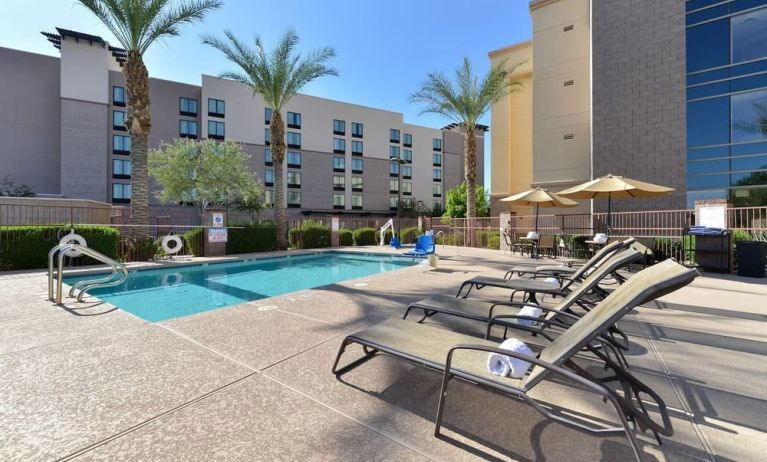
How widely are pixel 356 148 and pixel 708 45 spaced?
3691cm


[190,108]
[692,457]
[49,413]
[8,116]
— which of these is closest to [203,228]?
[49,413]

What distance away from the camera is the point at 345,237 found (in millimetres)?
20141

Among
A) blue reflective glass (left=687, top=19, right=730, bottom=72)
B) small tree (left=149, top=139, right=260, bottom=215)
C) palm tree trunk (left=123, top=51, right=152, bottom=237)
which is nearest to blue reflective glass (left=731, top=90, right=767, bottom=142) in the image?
blue reflective glass (left=687, top=19, right=730, bottom=72)

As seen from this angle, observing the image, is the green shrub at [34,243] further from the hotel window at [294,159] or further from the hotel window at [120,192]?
the hotel window at [294,159]

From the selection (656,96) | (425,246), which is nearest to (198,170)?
(425,246)

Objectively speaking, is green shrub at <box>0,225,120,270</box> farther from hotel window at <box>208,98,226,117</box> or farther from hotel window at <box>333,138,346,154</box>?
hotel window at <box>333,138,346,154</box>

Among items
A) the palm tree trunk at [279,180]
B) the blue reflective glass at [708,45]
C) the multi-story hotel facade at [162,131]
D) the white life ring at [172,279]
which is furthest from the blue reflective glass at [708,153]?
the white life ring at [172,279]

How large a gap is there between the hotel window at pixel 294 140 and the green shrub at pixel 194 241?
3091 cm

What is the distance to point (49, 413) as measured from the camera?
7.61ft

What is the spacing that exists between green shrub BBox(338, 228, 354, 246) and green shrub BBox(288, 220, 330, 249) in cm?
100

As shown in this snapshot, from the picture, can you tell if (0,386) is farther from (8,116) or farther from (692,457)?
(8,116)

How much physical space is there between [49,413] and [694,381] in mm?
4918

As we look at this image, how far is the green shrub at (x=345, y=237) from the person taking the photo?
64.9 feet

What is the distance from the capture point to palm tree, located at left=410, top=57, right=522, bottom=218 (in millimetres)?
18406
